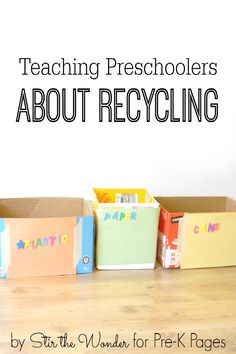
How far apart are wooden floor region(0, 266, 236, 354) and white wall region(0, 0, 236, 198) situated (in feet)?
1.46

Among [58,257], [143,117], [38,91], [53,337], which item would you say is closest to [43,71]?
[38,91]

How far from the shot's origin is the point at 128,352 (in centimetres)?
96

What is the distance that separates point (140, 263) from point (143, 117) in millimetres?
567

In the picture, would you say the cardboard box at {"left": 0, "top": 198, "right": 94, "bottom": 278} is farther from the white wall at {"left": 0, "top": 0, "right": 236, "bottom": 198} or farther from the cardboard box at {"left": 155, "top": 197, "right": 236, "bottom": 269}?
the white wall at {"left": 0, "top": 0, "right": 236, "bottom": 198}

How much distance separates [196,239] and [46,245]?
1.53ft

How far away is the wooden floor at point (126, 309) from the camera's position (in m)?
1.00

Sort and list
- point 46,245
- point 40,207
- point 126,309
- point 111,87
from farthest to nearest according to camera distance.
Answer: point 111,87 < point 40,207 < point 46,245 < point 126,309

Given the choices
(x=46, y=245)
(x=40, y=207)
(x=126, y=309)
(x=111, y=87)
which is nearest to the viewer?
(x=126, y=309)

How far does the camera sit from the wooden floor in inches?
39.5

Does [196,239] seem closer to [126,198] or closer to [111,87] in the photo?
[126,198]

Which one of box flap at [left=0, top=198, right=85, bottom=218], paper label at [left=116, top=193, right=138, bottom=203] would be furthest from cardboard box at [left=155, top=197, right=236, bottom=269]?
box flap at [left=0, top=198, right=85, bottom=218]

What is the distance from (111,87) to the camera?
164 centimetres

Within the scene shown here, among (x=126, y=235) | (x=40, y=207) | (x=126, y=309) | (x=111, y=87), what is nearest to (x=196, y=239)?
(x=126, y=235)

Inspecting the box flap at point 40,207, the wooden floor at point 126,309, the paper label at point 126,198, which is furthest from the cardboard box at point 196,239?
the box flap at point 40,207
